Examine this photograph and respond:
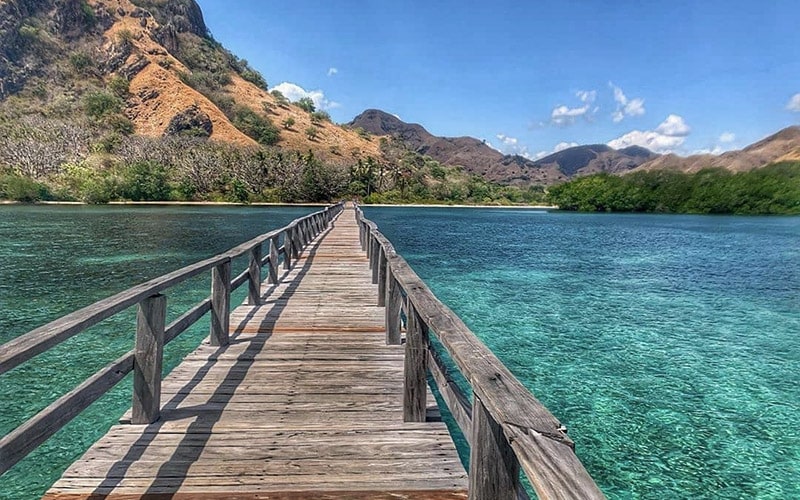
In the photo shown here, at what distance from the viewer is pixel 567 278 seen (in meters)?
19.0

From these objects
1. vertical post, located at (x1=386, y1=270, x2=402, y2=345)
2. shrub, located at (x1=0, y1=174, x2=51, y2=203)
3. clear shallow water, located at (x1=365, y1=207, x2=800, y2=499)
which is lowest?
clear shallow water, located at (x1=365, y1=207, x2=800, y2=499)

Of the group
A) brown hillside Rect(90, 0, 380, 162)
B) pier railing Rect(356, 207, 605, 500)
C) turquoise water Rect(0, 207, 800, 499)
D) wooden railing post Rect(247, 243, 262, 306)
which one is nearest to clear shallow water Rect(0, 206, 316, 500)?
turquoise water Rect(0, 207, 800, 499)

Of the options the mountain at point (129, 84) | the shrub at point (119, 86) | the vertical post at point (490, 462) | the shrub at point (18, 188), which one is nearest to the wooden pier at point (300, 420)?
the vertical post at point (490, 462)

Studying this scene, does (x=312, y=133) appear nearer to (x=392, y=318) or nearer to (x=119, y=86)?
(x=119, y=86)

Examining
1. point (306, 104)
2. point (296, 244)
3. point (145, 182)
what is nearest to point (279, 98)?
point (306, 104)

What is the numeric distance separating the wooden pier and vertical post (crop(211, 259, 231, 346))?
0.02m

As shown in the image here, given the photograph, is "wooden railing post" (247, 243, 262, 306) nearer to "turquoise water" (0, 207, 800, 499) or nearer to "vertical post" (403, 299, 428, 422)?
"turquoise water" (0, 207, 800, 499)

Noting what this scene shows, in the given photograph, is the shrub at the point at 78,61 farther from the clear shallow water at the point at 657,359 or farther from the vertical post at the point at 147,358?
the vertical post at the point at 147,358

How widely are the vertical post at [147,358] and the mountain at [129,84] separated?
99967mm

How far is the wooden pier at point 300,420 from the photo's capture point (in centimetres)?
174

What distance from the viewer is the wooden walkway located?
2760mm

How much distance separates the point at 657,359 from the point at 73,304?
13.9 m

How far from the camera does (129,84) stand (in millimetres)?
Result: 107938

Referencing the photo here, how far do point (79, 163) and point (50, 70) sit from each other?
5064 centimetres
